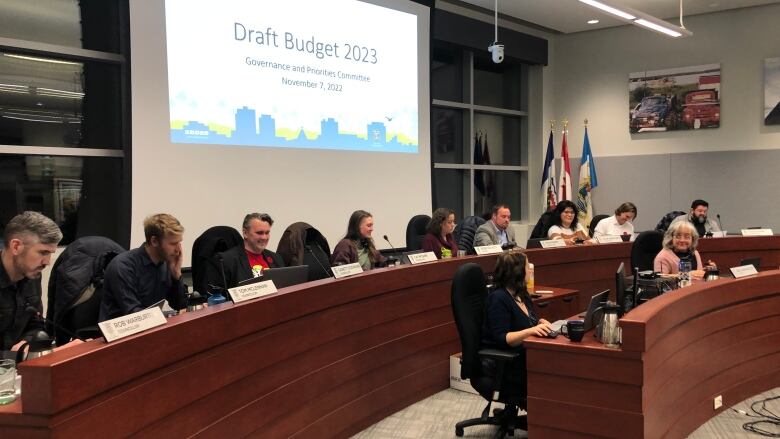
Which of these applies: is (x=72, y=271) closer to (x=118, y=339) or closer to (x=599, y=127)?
(x=118, y=339)

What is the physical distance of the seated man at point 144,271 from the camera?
2.53 metres

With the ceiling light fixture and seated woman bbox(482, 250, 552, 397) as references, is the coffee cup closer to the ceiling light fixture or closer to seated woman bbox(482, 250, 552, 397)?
seated woman bbox(482, 250, 552, 397)

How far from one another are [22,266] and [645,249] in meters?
4.43

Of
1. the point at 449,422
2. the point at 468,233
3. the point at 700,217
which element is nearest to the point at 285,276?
the point at 449,422

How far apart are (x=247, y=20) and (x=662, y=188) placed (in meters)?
5.74

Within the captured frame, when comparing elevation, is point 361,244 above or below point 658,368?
above

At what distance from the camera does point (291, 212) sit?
5.48m

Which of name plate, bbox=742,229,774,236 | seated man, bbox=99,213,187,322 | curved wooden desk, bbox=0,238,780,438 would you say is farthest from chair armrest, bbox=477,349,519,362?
name plate, bbox=742,229,774,236

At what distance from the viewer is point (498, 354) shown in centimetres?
300

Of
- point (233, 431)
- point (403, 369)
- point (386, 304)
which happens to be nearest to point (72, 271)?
point (233, 431)

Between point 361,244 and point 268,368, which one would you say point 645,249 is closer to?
point 361,244

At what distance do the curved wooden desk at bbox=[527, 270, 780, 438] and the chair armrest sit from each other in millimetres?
227

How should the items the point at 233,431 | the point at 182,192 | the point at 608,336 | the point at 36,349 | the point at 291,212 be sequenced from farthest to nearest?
1. the point at 291,212
2. the point at 182,192
3. the point at 608,336
4. the point at 233,431
5. the point at 36,349

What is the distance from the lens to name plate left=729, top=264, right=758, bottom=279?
3760mm
